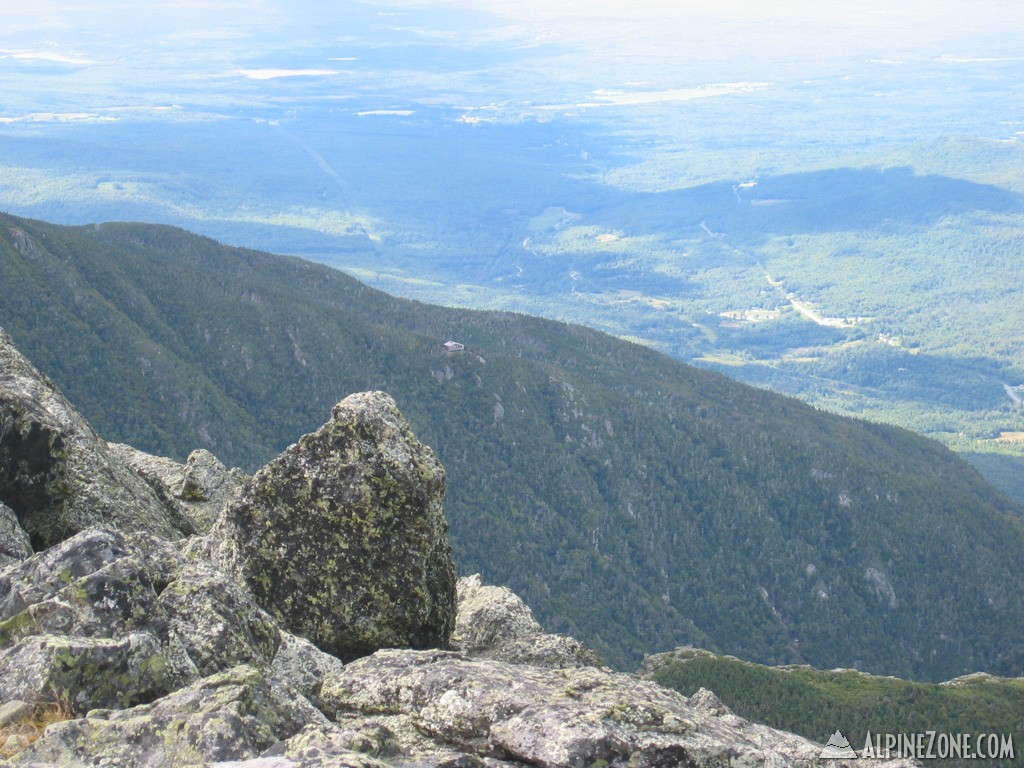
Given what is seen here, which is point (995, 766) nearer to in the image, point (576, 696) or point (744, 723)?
point (744, 723)

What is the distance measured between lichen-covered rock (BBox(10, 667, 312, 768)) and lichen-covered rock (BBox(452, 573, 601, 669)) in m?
10.8

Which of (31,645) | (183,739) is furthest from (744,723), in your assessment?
(31,645)

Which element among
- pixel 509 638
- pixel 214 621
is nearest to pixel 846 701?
pixel 509 638

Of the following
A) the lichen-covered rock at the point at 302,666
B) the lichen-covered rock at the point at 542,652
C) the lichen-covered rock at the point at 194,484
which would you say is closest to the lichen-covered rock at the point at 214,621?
the lichen-covered rock at the point at 302,666

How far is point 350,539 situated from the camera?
2556cm

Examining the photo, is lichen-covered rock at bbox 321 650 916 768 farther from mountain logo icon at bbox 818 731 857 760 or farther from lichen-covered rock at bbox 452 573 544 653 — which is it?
lichen-covered rock at bbox 452 573 544 653

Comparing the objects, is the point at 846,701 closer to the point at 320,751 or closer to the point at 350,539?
the point at 350,539

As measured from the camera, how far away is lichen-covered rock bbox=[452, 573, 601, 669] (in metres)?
26.6

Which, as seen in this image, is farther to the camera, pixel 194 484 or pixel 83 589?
pixel 194 484

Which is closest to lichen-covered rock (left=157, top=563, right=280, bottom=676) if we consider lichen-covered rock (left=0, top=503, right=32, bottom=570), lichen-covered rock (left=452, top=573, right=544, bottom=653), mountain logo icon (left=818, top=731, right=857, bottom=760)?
lichen-covered rock (left=0, top=503, right=32, bottom=570)

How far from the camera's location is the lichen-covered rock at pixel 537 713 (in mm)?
16422

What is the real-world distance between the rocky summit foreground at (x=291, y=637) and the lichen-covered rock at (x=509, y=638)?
70 millimetres

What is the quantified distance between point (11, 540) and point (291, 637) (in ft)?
20.4

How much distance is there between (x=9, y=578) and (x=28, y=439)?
6891 millimetres
